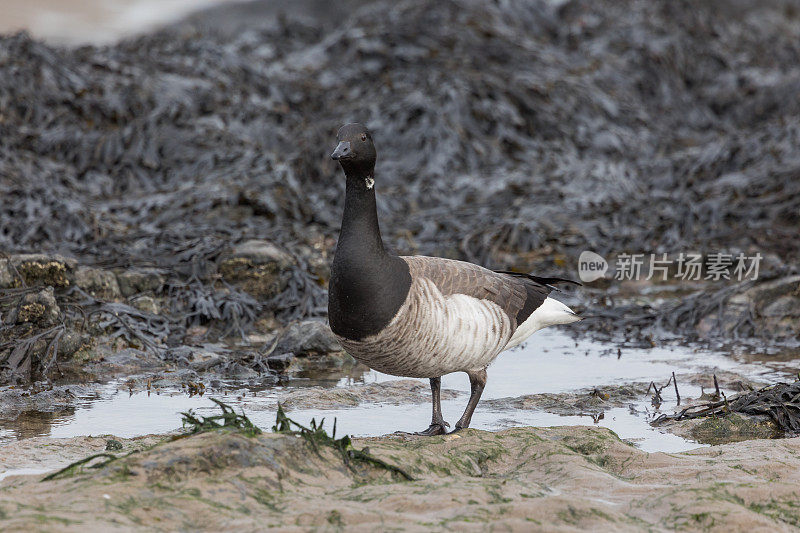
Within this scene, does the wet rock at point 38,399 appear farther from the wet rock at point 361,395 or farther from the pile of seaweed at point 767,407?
the pile of seaweed at point 767,407

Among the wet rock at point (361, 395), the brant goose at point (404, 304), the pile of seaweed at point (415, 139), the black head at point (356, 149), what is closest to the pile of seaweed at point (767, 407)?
the brant goose at point (404, 304)

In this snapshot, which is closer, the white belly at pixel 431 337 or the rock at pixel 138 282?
the white belly at pixel 431 337

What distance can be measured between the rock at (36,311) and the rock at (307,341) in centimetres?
187

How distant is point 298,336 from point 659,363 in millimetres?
3213

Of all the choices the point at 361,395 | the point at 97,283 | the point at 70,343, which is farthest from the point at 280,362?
the point at 97,283

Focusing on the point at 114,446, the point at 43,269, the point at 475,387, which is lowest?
the point at 114,446

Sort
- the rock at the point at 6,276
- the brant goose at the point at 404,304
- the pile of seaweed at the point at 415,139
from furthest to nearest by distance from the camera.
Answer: the pile of seaweed at the point at 415,139 → the rock at the point at 6,276 → the brant goose at the point at 404,304

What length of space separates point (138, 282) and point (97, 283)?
0.52 meters

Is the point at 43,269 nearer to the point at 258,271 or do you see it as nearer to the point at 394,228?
the point at 258,271

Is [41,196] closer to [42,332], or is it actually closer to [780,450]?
[42,332]

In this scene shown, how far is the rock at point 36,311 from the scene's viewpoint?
7012 mm

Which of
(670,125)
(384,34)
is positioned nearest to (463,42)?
(384,34)

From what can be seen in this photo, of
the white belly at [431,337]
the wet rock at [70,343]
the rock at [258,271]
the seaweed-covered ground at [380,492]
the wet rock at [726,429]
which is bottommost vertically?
the seaweed-covered ground at [380,492]

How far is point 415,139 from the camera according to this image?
14266 mm
